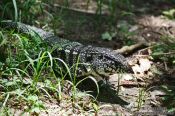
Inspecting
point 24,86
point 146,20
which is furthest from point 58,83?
point 146,20

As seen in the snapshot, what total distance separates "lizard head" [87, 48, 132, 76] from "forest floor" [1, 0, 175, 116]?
110mm

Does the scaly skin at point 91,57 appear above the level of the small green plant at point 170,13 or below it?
below

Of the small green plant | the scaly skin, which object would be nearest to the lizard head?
the scaly skin

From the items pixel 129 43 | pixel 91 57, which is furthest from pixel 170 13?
pixel 91 57

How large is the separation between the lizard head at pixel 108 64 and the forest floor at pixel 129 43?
11 cm

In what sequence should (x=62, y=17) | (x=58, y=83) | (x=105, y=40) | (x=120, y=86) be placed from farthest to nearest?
(x=62, y=17)
(x=105, y=40)
(x=120, y=86)
(x=58, y=83)

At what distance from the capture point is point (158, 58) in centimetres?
606

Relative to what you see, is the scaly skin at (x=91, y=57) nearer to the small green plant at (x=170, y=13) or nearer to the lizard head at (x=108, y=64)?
the lizard head at (x=108, y=64)

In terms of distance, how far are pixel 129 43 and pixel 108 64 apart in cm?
139

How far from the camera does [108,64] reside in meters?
5.11

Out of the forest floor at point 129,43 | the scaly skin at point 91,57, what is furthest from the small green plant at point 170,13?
the scaly skin at point 91,57

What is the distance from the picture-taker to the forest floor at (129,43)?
4695 millimetres

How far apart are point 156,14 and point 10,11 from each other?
3.01 metres

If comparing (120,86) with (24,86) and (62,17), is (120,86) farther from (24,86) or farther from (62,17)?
(62,17)
